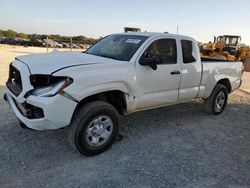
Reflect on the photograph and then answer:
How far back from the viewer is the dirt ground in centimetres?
351

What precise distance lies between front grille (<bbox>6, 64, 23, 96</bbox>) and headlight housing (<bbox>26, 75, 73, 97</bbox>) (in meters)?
0.38

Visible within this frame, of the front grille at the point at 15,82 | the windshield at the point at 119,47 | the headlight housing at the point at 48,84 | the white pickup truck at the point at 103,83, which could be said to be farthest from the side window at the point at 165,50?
the front grille at the point at 15,82

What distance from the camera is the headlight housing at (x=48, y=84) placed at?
360 cm

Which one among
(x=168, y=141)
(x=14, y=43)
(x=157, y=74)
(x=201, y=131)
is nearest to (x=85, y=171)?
(x=168, y=141)

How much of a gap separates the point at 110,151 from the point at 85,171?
0.70 m

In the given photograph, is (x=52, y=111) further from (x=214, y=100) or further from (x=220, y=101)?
(x=220, y=101)

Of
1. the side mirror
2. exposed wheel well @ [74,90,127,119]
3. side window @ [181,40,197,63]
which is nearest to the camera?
exposed wheel well @ [74,90,127,119]

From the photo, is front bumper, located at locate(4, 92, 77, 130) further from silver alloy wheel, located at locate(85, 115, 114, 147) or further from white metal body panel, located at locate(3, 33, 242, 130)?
silver alloy wheel, located at locate(85, 115, 114, 147)

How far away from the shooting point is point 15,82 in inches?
174

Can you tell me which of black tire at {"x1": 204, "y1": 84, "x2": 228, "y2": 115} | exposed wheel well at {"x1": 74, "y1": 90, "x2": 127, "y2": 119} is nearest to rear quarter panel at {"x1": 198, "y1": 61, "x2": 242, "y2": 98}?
black tire at {"x1": 204, "y1": 84, "x2": 228, "y2": 115}

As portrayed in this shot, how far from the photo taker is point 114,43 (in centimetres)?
520

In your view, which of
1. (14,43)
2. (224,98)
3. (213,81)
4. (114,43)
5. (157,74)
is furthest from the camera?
(14,43)

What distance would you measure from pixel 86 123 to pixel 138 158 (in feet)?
3.10

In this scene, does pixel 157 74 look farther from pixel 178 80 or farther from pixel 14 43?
pixel 14 43
